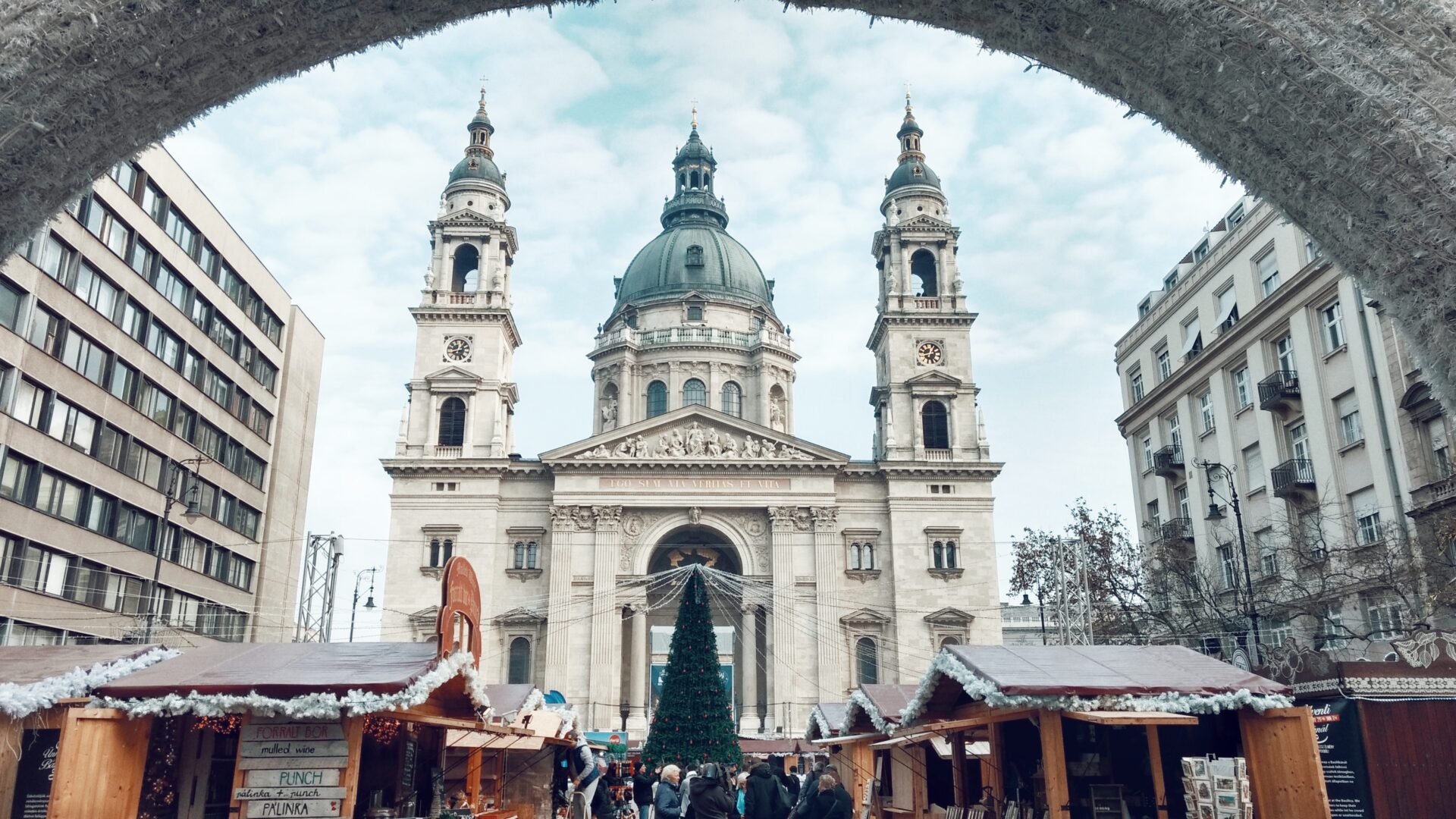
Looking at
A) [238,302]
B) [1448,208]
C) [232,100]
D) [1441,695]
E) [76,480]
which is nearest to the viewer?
[1448,208]

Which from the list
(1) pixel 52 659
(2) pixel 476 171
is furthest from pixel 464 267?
(1) pixel 52 659

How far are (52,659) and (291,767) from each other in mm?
3793

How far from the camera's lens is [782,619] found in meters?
49.5

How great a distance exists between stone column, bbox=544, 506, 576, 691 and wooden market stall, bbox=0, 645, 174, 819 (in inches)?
1385

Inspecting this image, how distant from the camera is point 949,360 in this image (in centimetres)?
5553

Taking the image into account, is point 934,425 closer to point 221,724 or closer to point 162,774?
point 221,724

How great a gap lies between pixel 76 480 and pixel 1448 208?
129ft

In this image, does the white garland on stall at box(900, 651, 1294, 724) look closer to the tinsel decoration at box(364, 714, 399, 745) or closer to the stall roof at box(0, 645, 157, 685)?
the tinsel decoration at box(364, 714, 399, 745)

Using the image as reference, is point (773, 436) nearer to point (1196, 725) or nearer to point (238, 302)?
point (238, 302)

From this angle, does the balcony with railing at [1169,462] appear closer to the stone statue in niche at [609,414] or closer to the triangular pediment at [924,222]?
the triangular pediment at [924,222]

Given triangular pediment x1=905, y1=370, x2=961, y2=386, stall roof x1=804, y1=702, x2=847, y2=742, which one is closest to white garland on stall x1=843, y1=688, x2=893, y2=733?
stall roof x1=804, y1=702, x2=847, y2=742

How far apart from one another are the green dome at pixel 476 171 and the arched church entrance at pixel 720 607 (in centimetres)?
2123

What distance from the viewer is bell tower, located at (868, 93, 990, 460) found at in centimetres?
5419

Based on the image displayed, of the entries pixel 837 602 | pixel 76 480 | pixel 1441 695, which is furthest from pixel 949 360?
pixel 1441 695
